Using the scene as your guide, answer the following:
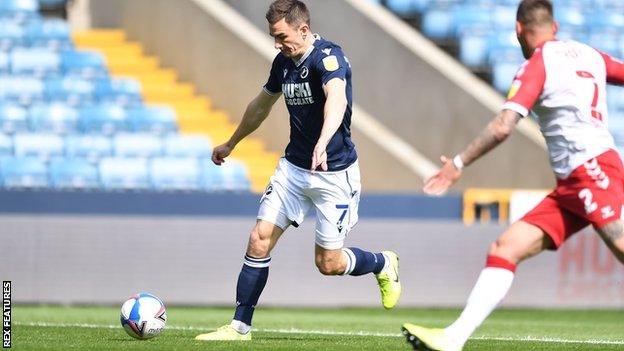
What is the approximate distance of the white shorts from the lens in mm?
9078

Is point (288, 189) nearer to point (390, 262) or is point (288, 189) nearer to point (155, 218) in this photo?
point (390, 262)

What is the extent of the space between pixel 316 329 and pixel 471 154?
480 cm

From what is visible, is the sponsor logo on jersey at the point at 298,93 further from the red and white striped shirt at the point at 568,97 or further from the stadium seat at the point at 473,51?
the stadium seat at the point at 473,51

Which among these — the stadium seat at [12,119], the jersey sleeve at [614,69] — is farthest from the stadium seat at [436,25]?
the jersey sleeve at [614,69]

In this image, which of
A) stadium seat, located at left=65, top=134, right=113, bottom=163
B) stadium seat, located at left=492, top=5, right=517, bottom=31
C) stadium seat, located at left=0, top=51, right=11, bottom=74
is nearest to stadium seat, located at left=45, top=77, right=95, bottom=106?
stadium seat, located at left=0, top=51, right=11, bottom=74

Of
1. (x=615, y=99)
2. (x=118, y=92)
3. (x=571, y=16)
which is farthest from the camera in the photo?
(x=571, y=16)

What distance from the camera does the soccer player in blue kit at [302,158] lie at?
8.80 metres

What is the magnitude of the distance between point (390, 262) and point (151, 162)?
294 inches

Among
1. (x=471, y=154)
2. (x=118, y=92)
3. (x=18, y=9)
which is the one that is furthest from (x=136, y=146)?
(x=471, y=154)

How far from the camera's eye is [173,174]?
55.8 feet

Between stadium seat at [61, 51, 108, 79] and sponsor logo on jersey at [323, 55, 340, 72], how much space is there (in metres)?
10.6

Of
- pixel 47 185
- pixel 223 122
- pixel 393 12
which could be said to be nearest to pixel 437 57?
pixel 393 12

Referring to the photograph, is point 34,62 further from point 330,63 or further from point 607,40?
point 330,63

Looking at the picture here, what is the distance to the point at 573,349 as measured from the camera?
8.50 m
